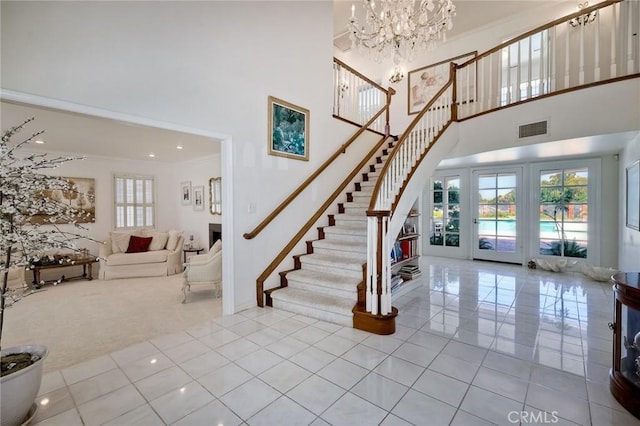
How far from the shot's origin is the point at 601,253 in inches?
211

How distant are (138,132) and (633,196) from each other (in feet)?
24.3

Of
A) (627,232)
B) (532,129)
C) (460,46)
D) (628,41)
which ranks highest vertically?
(460,46)

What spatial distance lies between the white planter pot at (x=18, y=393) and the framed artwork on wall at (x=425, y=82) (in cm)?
731

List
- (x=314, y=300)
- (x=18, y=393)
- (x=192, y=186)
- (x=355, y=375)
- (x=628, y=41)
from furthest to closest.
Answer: (x=192, y=186) < (x=628, y=41) < (x=314, y=300) < (x=355, y=375) < (x=18, y=393)

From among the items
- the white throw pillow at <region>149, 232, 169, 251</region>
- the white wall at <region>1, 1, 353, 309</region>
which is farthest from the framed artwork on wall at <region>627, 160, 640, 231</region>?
the white throw pillow at <region>149, 232, 169, 251</region>

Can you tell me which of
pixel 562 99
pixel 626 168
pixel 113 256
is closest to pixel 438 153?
pixel 562 99

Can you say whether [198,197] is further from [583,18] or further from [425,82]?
[583,18]

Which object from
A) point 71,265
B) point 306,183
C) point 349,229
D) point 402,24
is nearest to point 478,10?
point 402,24

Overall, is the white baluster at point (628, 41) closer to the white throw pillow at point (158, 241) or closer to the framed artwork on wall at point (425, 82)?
A: the framed artwork on wall at point (425, 82)

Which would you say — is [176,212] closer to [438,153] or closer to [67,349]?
[67,349]

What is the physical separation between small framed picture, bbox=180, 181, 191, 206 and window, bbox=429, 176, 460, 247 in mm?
6336

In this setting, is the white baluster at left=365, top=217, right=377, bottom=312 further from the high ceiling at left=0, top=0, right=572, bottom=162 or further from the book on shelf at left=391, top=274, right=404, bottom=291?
the high ceiling at left=0, top=0, right=572, bottom=162

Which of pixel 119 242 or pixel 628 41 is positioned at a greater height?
pixel 628 41

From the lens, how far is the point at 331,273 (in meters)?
3.82
